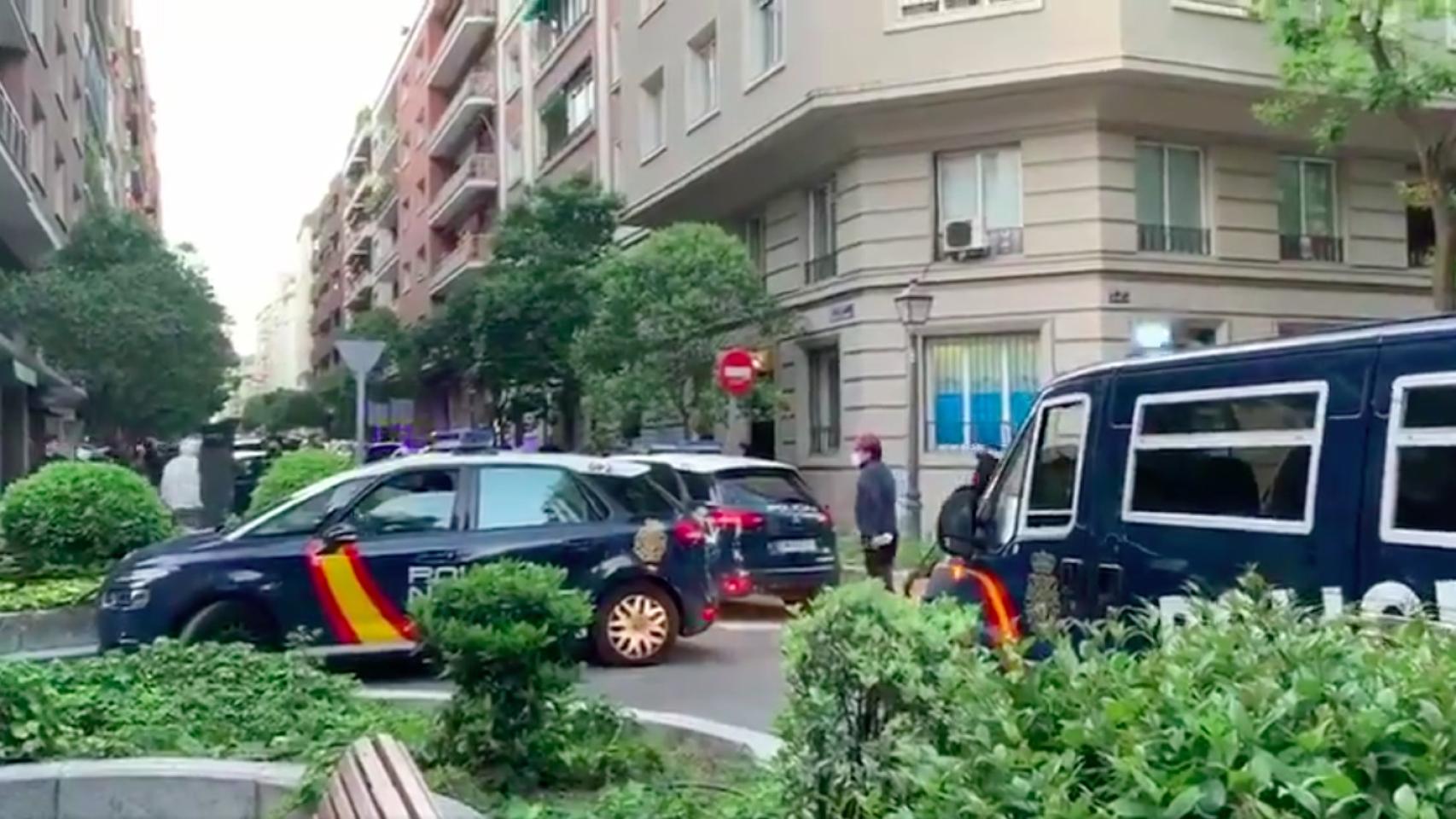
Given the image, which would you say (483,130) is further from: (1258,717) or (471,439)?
(1258,717)

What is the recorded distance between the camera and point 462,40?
5362 centimetres

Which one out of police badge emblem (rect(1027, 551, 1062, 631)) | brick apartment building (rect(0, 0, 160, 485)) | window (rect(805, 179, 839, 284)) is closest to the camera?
police badge emblem (rect(1027, 551, 1062, 631))

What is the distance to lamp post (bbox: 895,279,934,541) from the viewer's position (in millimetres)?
19562

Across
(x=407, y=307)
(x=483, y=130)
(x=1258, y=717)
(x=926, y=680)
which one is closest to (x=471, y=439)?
(x=926, y=680)

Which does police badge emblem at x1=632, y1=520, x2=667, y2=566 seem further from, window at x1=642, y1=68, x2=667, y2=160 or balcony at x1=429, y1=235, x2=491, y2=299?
balcony at x1=429, y1=235, x2=491, y2=299

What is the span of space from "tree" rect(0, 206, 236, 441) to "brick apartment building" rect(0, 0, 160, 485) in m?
0.66

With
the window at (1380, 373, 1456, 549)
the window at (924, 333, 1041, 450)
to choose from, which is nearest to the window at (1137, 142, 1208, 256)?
the window at (924, 333, 1041, 450)

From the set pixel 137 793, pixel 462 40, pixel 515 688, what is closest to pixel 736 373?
pixel 515 688

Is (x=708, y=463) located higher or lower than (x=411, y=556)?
higher

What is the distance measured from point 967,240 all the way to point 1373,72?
19.8 ft

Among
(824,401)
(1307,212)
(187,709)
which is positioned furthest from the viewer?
(824,401)

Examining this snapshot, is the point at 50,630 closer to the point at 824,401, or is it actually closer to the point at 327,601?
the point at 327,601

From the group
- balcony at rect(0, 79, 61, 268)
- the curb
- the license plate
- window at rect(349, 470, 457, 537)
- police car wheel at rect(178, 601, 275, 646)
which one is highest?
balcony at rect(0, 79, 61, 268)

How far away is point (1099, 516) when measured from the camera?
7.68 meters
